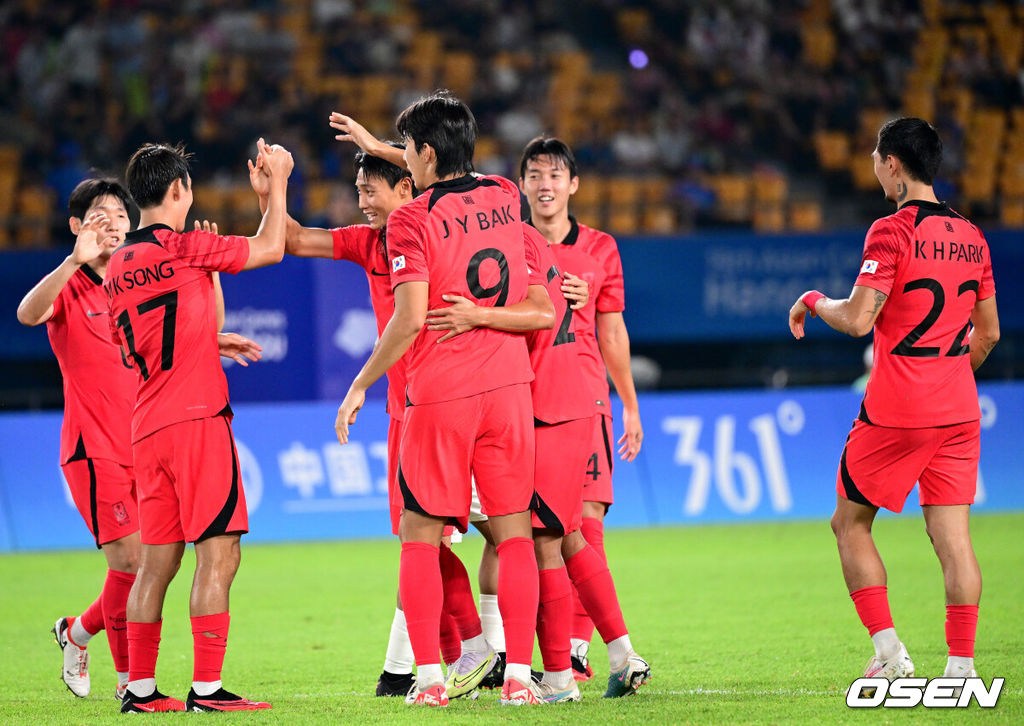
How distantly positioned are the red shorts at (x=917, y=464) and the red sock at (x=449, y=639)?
6.57ft

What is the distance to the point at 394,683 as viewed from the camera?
5.71 metres

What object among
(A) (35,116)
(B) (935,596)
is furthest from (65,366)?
(A) (35,116)

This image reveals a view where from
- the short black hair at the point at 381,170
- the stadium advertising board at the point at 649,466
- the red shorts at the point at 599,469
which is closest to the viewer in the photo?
the short black hair at the point at 381,170

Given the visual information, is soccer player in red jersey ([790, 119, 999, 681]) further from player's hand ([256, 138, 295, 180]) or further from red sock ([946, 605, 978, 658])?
player's hand ([256, 138, 295, 180])

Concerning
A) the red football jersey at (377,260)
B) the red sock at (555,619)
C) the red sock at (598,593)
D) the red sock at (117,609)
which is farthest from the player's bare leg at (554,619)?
the red sock at (117,609)

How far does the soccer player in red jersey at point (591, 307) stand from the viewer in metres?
6.24

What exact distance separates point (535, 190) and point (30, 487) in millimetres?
8213

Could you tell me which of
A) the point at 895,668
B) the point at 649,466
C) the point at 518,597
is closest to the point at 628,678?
the point at 518,597

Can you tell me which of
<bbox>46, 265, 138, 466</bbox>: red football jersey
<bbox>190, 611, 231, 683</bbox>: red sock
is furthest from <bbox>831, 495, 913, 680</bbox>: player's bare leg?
<bbox>46, 265, 138, 466</bbox>: red football jersey

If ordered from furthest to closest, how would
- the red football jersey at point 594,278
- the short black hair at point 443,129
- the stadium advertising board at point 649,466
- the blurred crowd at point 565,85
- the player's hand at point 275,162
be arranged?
the blurred crowd at point 565,85 → the stadium advertising board at point 649,466 → the red football jersey at point 594,278 → the player's hand at point 275,162 → the short black hair at point 443,129

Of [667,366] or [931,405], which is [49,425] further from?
[931,405]

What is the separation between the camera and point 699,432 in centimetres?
1344

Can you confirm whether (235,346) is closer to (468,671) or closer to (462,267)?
(462,267)

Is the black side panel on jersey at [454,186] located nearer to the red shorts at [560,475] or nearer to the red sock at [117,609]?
the red shorts at [560,475]
